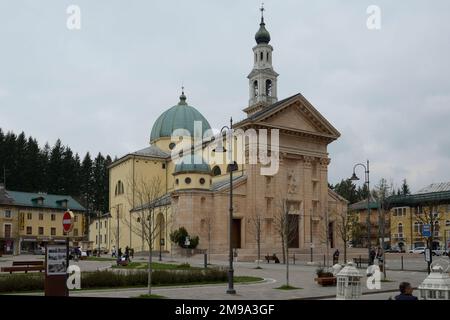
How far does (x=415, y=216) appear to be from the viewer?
94812mm

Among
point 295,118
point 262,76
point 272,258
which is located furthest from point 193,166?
point 262,76

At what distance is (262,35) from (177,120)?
21.8 m

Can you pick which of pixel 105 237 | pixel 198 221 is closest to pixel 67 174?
pixel 105 237

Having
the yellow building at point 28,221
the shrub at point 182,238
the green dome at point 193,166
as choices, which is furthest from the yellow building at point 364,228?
the yellow building at point 28,221

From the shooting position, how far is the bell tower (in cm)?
8638

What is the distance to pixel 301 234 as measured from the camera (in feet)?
251

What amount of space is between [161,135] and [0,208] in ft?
93.4

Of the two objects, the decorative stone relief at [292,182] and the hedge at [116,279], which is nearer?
the hedge at [116,279]

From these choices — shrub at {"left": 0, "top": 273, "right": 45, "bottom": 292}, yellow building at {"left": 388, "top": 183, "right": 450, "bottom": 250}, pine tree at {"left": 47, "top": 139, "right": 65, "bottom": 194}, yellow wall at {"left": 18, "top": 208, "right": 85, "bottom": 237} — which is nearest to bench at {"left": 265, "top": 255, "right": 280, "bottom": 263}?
shrub at {"left": 0, "top": 273, "right": 45, "bottom": 292}

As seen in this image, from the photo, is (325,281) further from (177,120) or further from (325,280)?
(177,120)

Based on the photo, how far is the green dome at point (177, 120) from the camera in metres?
97.2

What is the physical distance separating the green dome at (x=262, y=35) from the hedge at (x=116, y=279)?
6101 centimetres

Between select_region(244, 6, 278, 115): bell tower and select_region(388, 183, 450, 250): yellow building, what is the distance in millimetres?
27487

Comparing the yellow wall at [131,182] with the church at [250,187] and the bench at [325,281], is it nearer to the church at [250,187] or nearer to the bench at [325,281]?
the church at [250,187]
